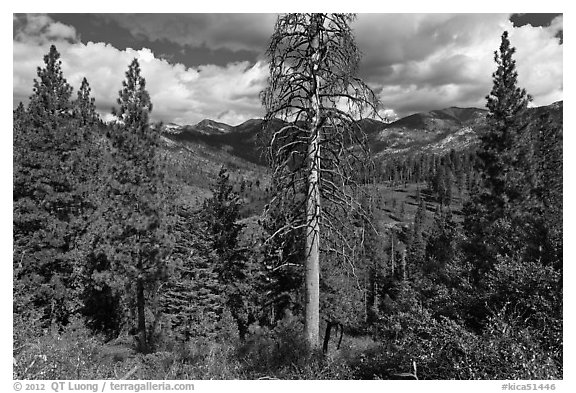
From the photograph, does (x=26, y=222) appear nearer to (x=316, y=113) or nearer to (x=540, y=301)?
(x=316, y=113)

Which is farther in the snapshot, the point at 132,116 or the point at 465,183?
the point at 465,183

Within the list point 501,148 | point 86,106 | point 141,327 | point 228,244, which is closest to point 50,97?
point 86,106

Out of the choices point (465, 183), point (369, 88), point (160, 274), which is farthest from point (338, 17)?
point (465, 183)

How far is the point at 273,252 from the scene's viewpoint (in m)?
18.0

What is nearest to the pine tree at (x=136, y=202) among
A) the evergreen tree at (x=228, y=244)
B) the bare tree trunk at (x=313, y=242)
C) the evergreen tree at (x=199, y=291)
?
the evergreen tree at (x=199, y=291)

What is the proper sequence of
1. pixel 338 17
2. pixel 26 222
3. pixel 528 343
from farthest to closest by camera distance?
1. pixel 26 222
2. pixel 338 17
3. pixel 528 343

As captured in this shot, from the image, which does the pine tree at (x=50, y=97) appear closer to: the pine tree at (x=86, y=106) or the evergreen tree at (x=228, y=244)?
the pine tree at (x=86, y=106)

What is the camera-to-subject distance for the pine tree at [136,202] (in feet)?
53.9

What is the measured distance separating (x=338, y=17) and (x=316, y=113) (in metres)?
2.05

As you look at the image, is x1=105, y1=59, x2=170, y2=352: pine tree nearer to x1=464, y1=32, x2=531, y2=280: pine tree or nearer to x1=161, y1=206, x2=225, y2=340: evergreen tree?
x1=161, y1=206, x2=225, y2=340: evergreen tree

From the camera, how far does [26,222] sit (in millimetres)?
16172

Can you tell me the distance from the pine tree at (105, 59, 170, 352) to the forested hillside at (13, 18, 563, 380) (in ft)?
0.22

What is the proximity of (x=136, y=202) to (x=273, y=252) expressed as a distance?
21.2 feet

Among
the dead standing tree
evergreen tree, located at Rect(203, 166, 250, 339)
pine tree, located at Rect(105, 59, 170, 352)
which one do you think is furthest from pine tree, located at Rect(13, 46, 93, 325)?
the dead standing tree
